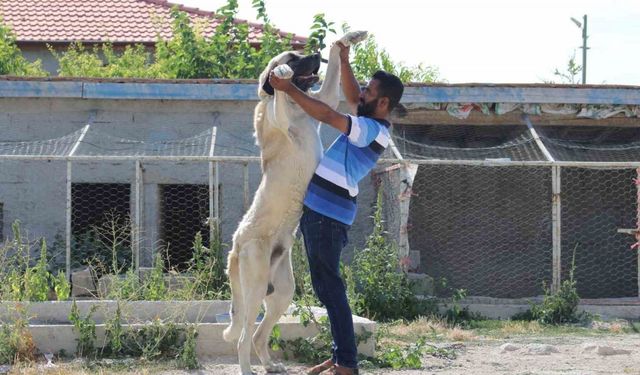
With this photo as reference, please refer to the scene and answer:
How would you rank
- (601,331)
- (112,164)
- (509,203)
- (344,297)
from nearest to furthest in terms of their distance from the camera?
1. (344,297)
2. (601,331)
3. (112,164)
4. (509,203)

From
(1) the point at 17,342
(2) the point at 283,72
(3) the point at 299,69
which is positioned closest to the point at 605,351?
(3) the point at 299,69

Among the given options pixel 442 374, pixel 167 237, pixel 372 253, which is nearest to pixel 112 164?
pixel 167 237

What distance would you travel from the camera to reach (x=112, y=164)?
509 inches

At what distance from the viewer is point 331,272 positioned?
5.69 meters

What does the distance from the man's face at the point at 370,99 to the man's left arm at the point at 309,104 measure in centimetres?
38

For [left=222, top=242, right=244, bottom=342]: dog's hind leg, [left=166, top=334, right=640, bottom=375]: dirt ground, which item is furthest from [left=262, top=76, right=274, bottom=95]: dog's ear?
[left=166, top=334, right=640, bottom=375]: dirt ground

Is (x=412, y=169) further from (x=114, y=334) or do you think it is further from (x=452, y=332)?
(x=114, y=334)

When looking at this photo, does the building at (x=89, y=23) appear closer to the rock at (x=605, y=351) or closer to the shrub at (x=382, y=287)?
the shrub at (x=382, y=287)

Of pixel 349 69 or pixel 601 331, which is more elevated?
pixel 349 69

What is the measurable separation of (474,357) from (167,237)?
6685 mm

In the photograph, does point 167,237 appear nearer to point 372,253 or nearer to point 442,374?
point 372,253

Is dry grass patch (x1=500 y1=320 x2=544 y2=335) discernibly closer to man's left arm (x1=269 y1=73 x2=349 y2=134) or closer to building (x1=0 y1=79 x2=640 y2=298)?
building (x1=0 y1=79 x2=640 y2=298)

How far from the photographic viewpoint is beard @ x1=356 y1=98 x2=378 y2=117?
5.84 meters

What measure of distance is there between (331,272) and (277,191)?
60 cm
